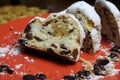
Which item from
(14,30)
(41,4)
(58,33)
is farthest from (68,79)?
(41,4)

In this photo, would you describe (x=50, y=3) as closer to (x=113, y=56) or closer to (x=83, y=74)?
(x=113, y=56)

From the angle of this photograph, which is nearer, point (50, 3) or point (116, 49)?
point (116, 49)

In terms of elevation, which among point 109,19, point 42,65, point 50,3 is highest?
point 50,3

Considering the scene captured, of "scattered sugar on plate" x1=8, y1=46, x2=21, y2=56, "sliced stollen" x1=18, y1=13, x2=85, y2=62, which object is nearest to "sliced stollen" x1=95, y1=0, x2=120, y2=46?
"sliced stollen" x1=18, y1=13, x2=85, y2=62

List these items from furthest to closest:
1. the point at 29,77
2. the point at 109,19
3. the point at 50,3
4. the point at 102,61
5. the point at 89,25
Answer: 1. the point at 50,3
2. the point at 109,19
3. the point at 89,25
4. the point at 102,61
5. the point at 29,77

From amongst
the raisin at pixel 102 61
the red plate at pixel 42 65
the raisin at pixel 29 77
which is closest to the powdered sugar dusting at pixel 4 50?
the red plate at pixel 42 65

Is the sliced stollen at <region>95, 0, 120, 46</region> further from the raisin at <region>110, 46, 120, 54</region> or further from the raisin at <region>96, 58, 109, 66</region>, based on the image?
the raisin at <region>96, 58, 109, 66</region>

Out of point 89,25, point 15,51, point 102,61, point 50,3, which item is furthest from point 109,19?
point 50,3
